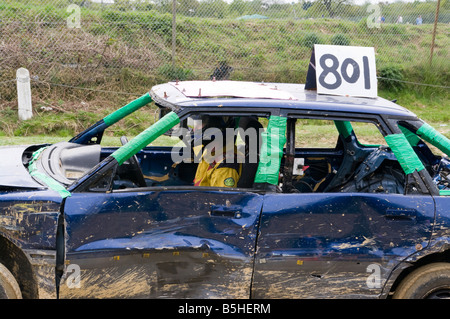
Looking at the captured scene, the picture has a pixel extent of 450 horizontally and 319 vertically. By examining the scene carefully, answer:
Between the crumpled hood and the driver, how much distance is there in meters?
1.24

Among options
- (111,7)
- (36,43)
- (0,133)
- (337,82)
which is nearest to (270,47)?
(111,7)

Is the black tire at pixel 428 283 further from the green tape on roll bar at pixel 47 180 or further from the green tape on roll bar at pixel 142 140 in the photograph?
the green tape on roll bar at pixel 47 180

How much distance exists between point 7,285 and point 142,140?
4.13 feet

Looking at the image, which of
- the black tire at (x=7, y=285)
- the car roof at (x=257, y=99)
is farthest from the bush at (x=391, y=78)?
the black tire at (x=7, y=285)

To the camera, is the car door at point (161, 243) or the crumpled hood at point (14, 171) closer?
the car door at point (161, 243)

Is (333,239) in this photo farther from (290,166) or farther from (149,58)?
(149,58)

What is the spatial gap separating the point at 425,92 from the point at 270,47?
13.5 ft

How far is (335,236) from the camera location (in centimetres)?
355

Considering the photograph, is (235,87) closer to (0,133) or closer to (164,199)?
(164,199)

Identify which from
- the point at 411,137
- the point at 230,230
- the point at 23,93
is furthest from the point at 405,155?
the point at 23,93

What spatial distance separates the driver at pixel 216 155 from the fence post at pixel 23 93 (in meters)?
6.66

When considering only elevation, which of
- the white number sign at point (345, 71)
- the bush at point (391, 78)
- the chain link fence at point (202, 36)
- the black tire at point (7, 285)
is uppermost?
the chain link fence at point (202, 36)

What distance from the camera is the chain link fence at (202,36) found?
11508 mm

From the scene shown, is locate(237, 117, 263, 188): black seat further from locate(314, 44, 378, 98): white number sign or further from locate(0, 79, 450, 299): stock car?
locate(314, 44, 378, 98): white number sign
